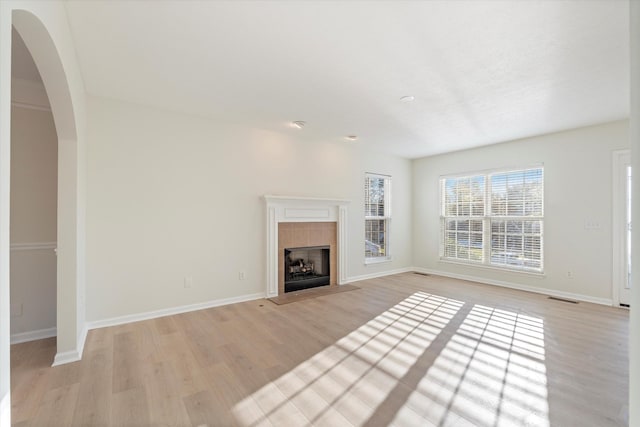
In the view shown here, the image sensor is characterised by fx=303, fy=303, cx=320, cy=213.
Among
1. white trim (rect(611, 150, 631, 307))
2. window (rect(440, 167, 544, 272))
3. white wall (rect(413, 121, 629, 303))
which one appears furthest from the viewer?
window (rect(440, 167, 544, 272))

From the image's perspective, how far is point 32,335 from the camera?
3051 millimetres

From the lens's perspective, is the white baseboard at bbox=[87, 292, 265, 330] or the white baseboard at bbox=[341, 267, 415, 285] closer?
the white baseboard at bbox=[87, 292, 265, 330]

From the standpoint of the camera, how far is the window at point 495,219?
506 cm

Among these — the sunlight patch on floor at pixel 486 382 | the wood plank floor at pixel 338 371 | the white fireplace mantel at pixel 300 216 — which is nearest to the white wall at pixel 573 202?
the wood plank floor at pixel 338 371

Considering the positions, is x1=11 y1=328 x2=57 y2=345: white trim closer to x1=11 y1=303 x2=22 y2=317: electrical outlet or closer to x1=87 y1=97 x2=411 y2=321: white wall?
x1=11 y1=303 x2=22 y2=317: electrical outlet

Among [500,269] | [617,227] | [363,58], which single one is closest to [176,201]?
[363,58]

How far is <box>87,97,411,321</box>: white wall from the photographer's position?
344 cm

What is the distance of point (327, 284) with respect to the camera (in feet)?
17.6

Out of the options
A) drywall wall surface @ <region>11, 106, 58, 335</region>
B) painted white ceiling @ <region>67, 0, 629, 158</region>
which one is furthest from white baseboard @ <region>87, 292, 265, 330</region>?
painted white ceiling @ <region>67, 0, 629, 158</region>

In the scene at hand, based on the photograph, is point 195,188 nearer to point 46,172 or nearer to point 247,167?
point 247,167

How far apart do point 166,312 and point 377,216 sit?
13.6 ft

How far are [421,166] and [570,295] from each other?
3.47 meters

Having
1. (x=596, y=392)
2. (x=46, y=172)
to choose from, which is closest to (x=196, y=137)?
(x=46, y=172)

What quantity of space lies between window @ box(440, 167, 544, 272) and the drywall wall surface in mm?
6242
